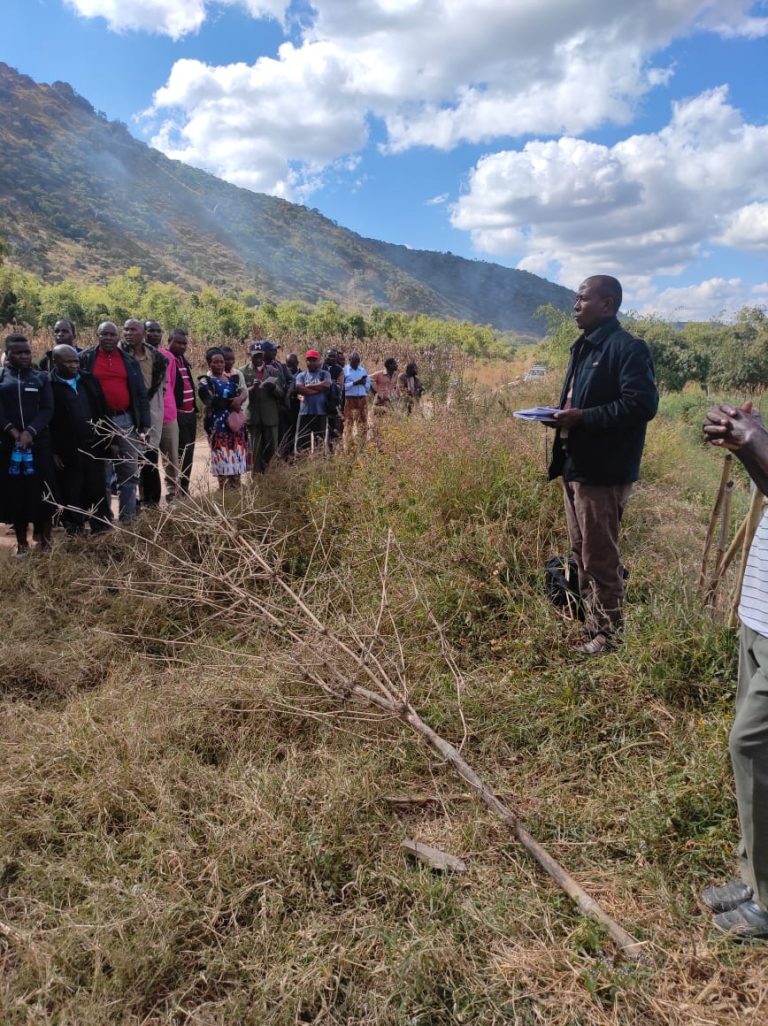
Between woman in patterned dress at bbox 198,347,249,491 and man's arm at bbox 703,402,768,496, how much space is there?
14.5 feet

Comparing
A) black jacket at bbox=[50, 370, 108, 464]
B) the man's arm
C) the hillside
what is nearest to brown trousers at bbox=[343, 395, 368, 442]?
black jacket at bbox=[50, 370, 108, 464]

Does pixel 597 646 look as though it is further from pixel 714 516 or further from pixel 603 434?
pixel 603 434

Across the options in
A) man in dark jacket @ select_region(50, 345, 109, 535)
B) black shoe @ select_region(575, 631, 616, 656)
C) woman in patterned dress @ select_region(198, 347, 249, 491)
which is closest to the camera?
black shoe @ select_region(575, 631, 616, 656)

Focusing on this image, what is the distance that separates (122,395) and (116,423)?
0.83 feet

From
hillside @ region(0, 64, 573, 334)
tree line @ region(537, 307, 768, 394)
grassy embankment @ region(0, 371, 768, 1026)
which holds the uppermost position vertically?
hillside @ region(0, 64, 573, 334)

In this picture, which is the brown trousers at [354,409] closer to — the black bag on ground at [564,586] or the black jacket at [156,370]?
the black jacket at [156,370]

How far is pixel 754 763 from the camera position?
166 cm

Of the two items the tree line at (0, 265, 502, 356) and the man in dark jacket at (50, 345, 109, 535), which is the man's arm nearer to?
the man in dark jacket at (50, 345, 109, 535)

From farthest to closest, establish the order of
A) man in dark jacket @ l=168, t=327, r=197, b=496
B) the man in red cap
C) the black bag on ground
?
the man in red cap, man in dark jacket @ l=168, t=327, r=197, b=496, the black bag on ground

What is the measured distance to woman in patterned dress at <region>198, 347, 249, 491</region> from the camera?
218 inches

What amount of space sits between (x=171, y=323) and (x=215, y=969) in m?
26.8

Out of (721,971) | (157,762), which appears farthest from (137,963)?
(721,971)

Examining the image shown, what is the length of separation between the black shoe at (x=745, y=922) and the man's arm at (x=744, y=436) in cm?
119

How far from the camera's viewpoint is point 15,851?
212 centimetres
